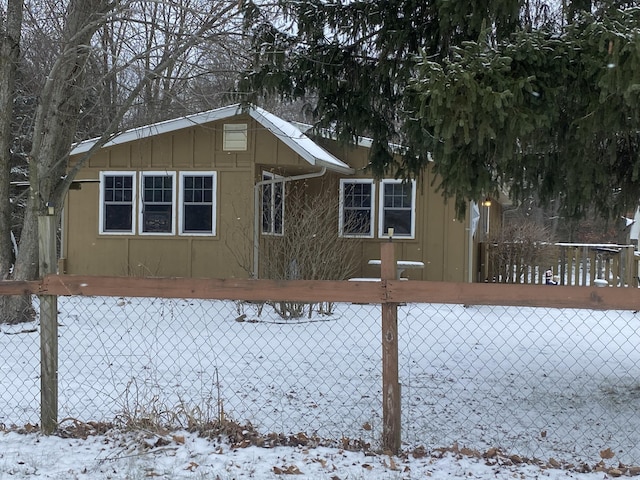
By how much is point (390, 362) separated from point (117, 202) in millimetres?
11120

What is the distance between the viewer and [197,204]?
13.3m

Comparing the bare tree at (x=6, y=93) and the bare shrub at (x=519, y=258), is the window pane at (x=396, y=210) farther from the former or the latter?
the bare tree at (x=6, y=93)

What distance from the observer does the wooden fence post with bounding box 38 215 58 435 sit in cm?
418

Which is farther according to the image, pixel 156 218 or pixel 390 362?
pixel 156 218

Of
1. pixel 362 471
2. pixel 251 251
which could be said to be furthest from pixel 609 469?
pixel 251 251

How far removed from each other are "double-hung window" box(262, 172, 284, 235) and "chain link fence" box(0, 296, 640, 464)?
10.5ft

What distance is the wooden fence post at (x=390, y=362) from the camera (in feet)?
12.4

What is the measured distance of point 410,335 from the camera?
30.4ft

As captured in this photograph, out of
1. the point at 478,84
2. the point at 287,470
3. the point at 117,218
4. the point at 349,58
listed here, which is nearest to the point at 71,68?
the point at 349,58

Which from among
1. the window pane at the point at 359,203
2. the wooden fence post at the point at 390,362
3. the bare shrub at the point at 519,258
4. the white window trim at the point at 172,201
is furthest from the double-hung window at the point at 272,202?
the wooden fence post at the point at 390,362

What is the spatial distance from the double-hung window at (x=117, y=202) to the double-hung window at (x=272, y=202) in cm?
283

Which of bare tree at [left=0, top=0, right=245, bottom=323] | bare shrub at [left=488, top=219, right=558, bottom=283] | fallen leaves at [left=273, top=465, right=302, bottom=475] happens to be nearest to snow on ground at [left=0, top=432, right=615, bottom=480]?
fallen leaves at [left=273, top=465, right=302, bottom=475]

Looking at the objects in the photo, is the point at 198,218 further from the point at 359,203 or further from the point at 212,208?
the point at 359,203

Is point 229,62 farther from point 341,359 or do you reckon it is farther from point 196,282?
point 196,282
